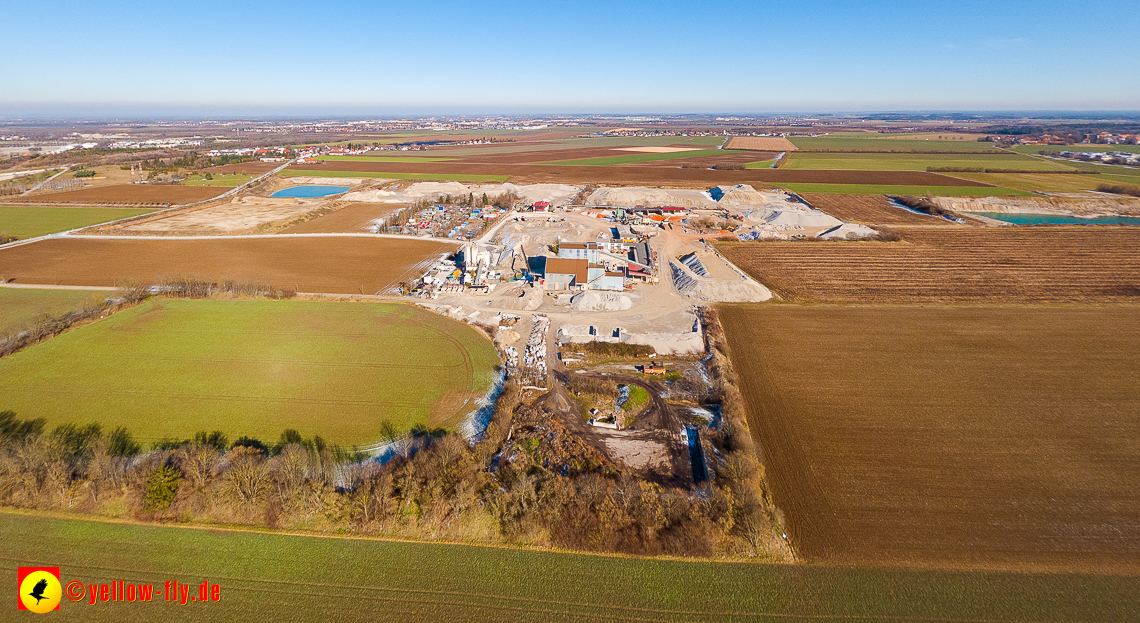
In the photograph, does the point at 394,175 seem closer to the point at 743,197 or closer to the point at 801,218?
the point at 743,197

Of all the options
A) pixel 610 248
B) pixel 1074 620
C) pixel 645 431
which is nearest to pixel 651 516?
pixel 645 431

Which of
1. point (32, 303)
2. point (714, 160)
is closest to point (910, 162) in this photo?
point (714, 160)

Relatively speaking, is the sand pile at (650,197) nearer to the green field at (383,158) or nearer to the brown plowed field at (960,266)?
the brown plowed field at (960,266)

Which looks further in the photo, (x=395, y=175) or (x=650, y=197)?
(x=395, y=175)

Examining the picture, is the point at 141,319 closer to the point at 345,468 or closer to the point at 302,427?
the point at 302,427

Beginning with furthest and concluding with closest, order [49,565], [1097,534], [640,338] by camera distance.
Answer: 1. [640,338]
2. [1097,534]
3. [49,565]

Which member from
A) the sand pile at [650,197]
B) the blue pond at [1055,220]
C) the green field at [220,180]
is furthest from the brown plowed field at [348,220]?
the blue pond at [1055,220]
